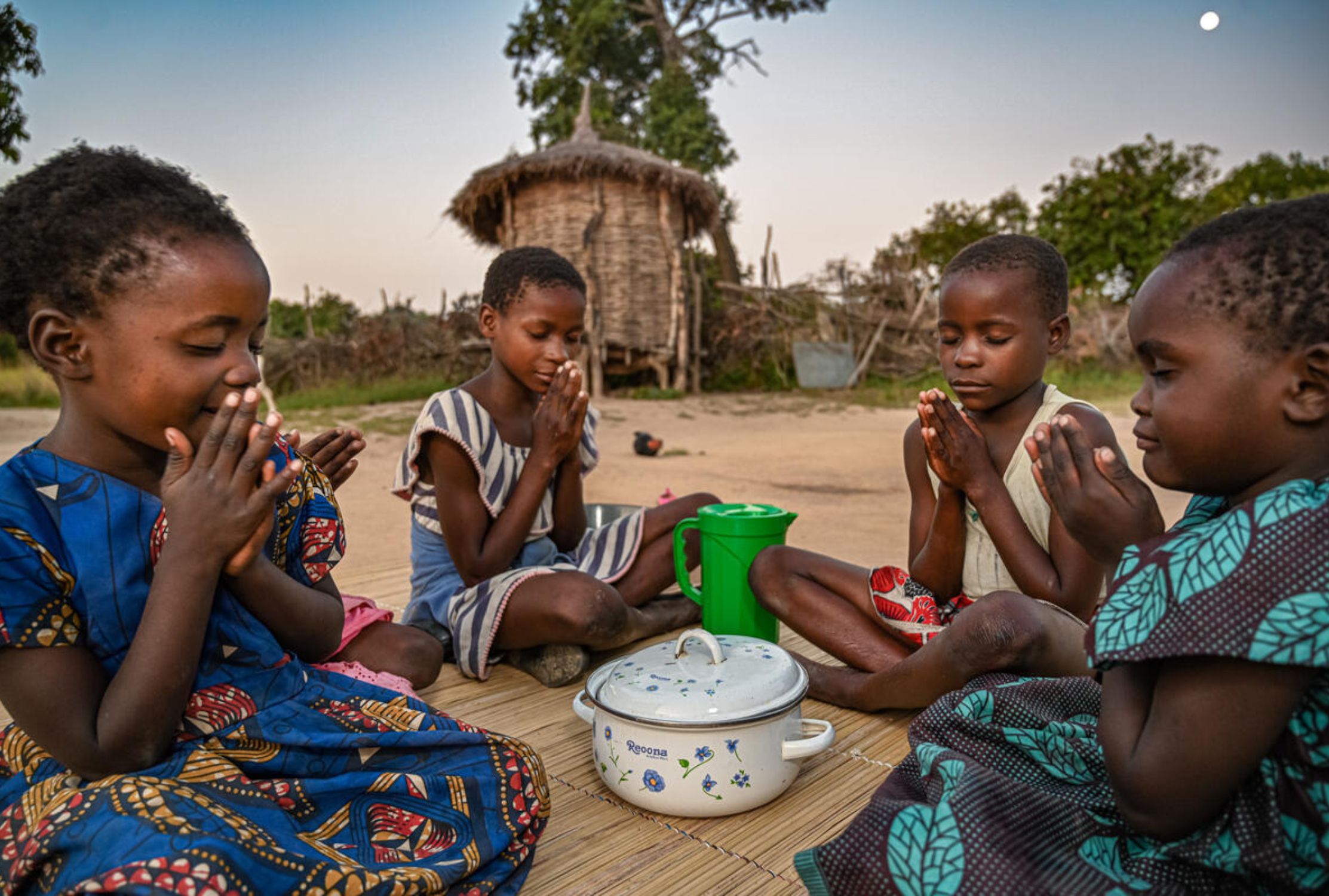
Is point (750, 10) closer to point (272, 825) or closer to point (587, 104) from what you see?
point (587, 104)

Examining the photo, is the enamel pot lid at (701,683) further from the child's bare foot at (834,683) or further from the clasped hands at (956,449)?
the clasped hands at (956,449)

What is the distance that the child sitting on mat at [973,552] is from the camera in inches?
59.2

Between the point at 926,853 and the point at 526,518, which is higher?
the point at 526,518

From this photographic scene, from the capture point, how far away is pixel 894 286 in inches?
468

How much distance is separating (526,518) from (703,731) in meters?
0.92

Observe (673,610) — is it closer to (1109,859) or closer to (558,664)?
(558,664)

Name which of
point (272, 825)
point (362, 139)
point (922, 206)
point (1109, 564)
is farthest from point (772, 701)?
point (922, 206)

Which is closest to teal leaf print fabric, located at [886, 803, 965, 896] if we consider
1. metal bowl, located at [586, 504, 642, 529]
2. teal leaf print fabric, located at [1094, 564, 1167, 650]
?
teal leaf print fabric, located at [1094, 564, 1167, 650]

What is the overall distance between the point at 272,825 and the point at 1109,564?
1.18m

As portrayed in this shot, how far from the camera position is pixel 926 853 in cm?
84

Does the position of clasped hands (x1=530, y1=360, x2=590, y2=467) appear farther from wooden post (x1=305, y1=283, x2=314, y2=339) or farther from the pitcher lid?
wooden post (x1=305, y1=283, x2=314, y2=339)

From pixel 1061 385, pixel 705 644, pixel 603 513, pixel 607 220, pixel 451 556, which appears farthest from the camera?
pixel 1061 385

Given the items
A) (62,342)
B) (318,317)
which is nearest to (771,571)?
(62,342)

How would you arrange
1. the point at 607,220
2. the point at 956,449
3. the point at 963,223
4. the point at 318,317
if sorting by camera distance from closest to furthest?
the point at 956,449, the point at 607,220, the point at 963,223, the point at 318,317
